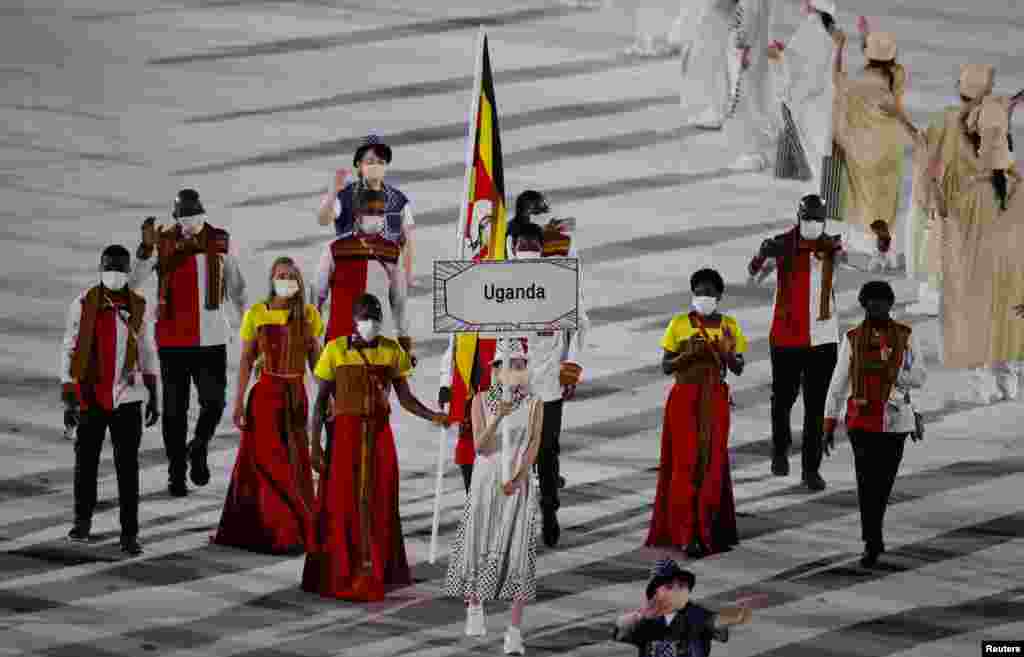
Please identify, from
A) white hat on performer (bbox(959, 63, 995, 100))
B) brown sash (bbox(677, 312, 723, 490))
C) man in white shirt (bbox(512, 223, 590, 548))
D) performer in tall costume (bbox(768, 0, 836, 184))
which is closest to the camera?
brown sash (bbox(677, 312, 723, 490))

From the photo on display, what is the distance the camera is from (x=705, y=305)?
59.7 ft

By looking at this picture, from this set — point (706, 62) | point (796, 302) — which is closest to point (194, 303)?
point (796, 302)

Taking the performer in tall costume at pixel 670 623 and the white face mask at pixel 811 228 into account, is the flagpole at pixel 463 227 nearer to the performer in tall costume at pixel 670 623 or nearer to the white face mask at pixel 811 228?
the white face mask at pixel 811 228

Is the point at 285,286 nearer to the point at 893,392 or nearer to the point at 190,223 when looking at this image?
the point at 190,223

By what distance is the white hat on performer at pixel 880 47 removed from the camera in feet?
80.3

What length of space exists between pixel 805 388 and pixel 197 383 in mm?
3798

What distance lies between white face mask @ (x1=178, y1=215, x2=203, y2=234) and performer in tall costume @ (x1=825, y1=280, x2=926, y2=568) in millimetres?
4113

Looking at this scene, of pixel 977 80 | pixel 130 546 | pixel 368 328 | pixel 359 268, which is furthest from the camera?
pixel 977 80

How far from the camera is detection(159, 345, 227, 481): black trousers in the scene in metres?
19.6

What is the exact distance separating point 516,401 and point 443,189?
10837 millimetres

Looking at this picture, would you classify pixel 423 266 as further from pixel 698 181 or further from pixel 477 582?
pixel 477 582

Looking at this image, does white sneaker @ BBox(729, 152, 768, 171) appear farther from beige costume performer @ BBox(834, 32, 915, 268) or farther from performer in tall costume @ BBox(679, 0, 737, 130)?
beige costume performer @ BBox(834, 32, 915, 268)

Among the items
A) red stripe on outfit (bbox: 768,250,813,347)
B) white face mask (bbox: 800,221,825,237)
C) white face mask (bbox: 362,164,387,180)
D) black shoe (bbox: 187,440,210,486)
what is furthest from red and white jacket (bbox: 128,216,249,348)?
white face mask (bbox: 800,221,825,237)

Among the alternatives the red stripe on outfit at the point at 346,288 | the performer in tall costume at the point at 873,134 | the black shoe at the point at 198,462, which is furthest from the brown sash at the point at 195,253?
the performer in tall costume at the point at 873,134
